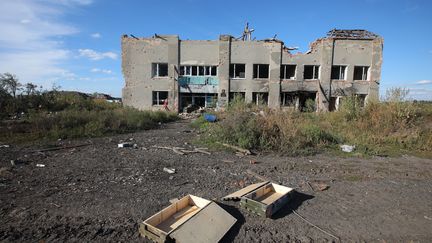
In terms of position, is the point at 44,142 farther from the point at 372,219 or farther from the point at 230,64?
the point at 230,64

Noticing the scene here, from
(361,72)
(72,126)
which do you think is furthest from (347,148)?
(361,72)

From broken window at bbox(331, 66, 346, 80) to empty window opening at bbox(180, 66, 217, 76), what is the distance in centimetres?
1094

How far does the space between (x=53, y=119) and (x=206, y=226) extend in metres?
10.1

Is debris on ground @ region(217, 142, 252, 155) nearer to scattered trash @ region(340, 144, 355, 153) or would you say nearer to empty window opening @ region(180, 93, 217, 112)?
scattered trash @ region(340, 144, 355, 153)

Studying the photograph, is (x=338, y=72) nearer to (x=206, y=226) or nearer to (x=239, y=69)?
(x=239, y=69)

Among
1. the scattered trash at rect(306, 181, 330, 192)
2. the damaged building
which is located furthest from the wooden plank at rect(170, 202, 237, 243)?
the damaged building

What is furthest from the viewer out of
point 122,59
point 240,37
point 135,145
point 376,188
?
point 240,37

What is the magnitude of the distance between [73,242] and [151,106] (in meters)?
18.8

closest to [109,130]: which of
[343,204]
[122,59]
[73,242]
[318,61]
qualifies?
[73,242]

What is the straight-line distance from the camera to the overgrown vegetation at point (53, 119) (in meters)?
9.46

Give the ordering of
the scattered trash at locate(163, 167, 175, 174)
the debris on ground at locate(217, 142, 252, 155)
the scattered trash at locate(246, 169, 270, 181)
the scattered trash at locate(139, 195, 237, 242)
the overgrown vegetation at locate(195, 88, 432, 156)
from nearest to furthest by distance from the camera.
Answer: the scattered trash at locate(139, 195, 237, 242)
the scattered trash at locate(246, 169, 270, 181)
the scattered trash at locate(163, 167, 175, 174)
the debris on ground at locate(217, 142, 252, 155)
the overgrown vegetation at locate(195, 88, 432, 156)

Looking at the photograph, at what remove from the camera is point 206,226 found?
10.3 feet

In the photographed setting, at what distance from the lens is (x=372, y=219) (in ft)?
12.1

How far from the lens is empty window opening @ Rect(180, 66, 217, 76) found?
21.0m
